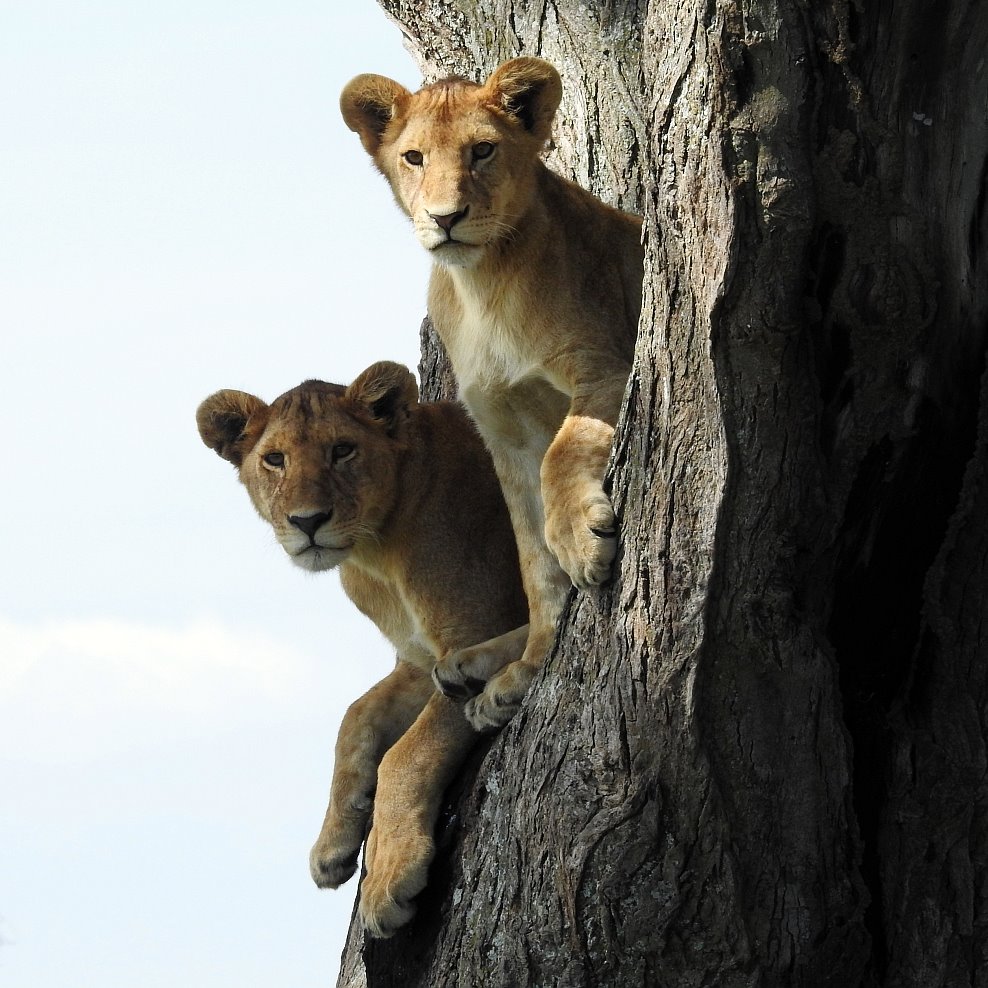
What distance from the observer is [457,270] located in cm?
542

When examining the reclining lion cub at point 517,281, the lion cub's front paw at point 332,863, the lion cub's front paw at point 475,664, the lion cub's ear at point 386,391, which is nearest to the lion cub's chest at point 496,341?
the reclining lion cub at point 517,281

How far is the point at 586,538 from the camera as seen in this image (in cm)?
455

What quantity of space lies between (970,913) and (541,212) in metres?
2.62

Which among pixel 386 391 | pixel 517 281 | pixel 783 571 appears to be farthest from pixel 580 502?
pixel 386 391

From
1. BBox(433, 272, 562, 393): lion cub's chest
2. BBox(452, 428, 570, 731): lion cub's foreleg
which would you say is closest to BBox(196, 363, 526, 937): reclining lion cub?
BBox(452, 428, 570, 731): lion cub's foreleg

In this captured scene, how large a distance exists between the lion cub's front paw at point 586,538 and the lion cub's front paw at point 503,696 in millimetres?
668

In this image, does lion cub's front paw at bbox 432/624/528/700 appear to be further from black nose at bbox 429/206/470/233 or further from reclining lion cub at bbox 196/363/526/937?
black nose at bbox 429/206/470/233

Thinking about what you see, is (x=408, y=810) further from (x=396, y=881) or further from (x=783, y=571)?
(x=783, y=571)

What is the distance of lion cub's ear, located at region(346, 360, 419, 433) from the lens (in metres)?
5.97

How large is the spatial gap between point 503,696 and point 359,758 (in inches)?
40.0

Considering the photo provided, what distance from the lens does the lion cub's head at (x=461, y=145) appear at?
16.8 feet

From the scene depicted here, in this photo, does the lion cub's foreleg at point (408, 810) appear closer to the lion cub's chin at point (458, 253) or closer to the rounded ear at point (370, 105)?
the lion cub's chin at point (458, 253)

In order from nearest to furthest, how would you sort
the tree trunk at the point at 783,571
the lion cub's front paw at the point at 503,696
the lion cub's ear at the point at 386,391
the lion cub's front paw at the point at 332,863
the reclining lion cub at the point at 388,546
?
the tree trunk at the point at 783,571 → the lion cub's front paw at the point at 503,696 → the reclining lion cub at the point at 388,546 → the lion cub's front paw at the point at 332,863 → the lion cub's ear at the point at 386,391

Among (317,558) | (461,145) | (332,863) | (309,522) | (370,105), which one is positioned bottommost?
(332,863)
